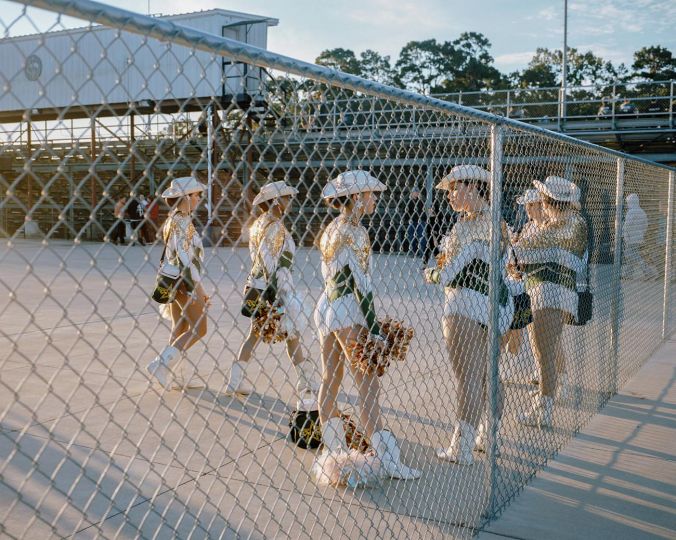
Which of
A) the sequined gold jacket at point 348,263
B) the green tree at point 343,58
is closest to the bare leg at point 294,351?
the sequined gold jacket at point 348,263

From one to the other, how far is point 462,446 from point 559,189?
2.02m

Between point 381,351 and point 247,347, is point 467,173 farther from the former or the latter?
point 247,347

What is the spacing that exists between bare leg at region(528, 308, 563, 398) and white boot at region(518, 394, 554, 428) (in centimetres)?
14

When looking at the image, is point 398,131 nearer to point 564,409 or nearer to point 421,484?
point 421,484

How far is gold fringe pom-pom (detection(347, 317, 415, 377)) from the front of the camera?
3631 mm

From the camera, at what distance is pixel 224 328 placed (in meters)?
8.83

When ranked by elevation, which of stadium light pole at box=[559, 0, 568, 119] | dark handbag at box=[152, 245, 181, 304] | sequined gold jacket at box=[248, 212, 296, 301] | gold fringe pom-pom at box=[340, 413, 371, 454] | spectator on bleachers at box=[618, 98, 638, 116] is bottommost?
gold fringe pom-pom at box=[340, 413, 371, 454]

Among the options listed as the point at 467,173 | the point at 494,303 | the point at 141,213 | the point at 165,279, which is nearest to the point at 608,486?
the point at 494,303

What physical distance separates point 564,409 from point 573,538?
78.7 inches

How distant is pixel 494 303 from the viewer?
3760 mm

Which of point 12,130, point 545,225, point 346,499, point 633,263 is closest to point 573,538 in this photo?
point 346,499

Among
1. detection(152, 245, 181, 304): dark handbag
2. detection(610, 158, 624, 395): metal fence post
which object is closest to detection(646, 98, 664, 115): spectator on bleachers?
detection(610, 158, 624, 395): metal fence post

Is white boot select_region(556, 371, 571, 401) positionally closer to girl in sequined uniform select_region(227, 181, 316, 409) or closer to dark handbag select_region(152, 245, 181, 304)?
girl in sequined uniform select_region(227, 181, 316, 409)

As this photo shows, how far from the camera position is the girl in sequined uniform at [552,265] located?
5207 mm
